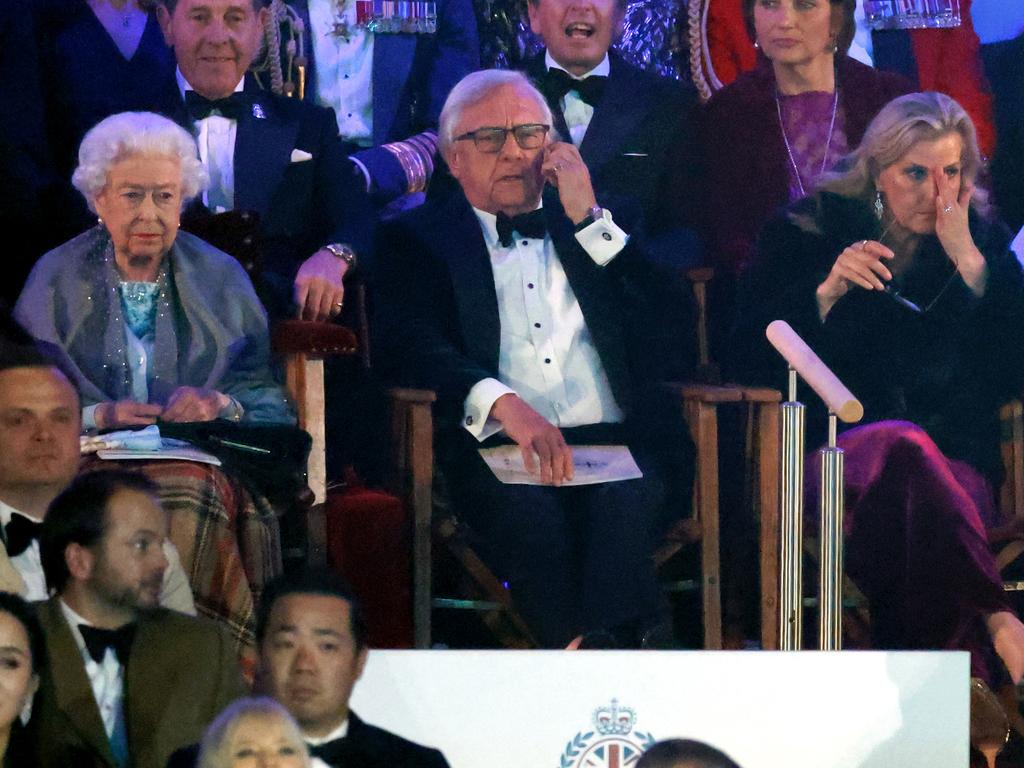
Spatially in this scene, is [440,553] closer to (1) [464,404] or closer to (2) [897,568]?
(1) [464,404]

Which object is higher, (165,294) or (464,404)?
(165,294)

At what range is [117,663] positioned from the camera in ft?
12.7

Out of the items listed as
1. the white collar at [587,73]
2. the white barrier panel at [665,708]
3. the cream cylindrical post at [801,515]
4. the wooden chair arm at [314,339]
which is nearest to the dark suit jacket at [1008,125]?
the white collar at [587,73]

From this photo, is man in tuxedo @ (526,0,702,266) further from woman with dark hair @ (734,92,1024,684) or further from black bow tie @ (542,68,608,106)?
woman with dark hair @ (734,92,1024,684)

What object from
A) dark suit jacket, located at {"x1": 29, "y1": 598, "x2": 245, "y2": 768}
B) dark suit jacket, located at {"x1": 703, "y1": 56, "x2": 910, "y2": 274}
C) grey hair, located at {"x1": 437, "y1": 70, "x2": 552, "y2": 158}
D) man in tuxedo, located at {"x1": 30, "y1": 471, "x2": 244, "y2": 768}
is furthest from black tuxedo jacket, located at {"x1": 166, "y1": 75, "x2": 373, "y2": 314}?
dark suit jacket, located at {"x1": 29, "y1": 598, "x2": 245, "y2": 768}

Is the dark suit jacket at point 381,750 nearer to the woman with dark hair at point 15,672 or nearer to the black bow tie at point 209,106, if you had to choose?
the woman with dark hair at point 15,672

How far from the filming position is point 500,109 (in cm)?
481

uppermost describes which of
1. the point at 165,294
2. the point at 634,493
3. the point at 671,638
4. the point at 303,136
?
the point at 303,136

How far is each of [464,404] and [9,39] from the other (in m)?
1.57

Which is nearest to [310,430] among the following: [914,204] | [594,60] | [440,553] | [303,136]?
[440,553]

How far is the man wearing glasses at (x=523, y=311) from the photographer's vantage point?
4.76 m

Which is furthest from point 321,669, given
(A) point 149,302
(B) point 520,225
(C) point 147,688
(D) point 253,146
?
(D) point 253,146

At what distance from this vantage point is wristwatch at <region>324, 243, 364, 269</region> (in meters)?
4.72

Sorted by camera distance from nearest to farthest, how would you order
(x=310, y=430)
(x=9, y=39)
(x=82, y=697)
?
(x=82, y=697) < (x=310, y=430) < (x=9, y=39)
